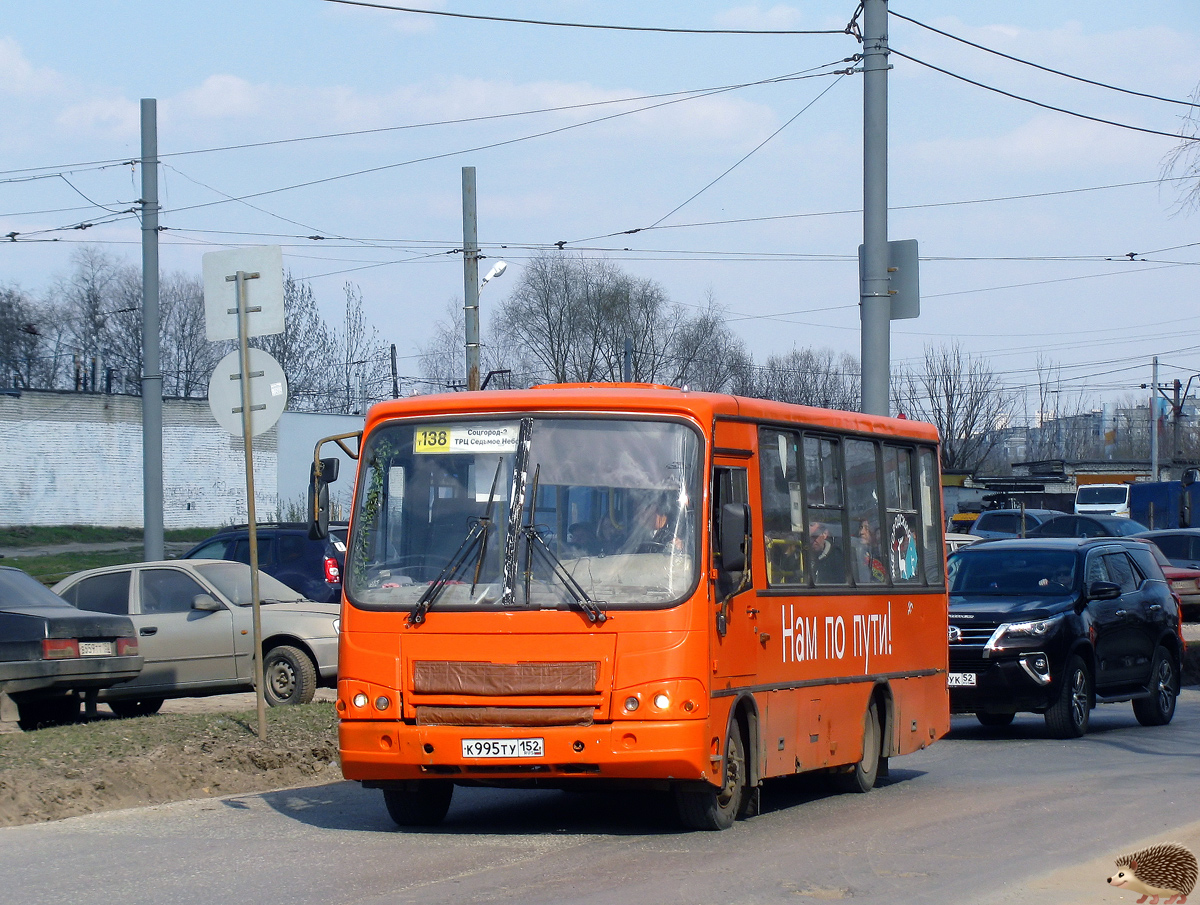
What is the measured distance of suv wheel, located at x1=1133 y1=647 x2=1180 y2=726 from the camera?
51.6ft

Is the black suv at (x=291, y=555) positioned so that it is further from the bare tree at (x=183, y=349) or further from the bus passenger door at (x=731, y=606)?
the bare tree at (x=183, y=349)

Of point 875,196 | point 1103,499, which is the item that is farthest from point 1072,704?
point 1103,499

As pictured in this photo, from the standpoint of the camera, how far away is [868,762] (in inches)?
430

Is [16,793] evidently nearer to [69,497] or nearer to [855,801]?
[855,801]

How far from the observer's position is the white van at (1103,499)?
160ft

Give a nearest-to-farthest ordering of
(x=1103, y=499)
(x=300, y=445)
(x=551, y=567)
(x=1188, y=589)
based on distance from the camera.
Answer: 1. (x=551, y=567)
2. (x=1188, y=589)
3. (x=1103, y=499)
4. (x=300, y=445)

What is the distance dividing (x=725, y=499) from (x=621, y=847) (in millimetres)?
2111

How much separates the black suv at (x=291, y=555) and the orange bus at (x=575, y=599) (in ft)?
35.3

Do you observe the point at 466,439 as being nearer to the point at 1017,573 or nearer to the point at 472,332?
the point at 1017,573

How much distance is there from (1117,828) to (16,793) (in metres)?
6.91

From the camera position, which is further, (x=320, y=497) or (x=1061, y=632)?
(x=1061, y=632)

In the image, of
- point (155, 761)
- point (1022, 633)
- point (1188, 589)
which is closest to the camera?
point (155, 761)

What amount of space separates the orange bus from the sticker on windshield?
0.04 feet

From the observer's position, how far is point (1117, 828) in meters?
8.84
